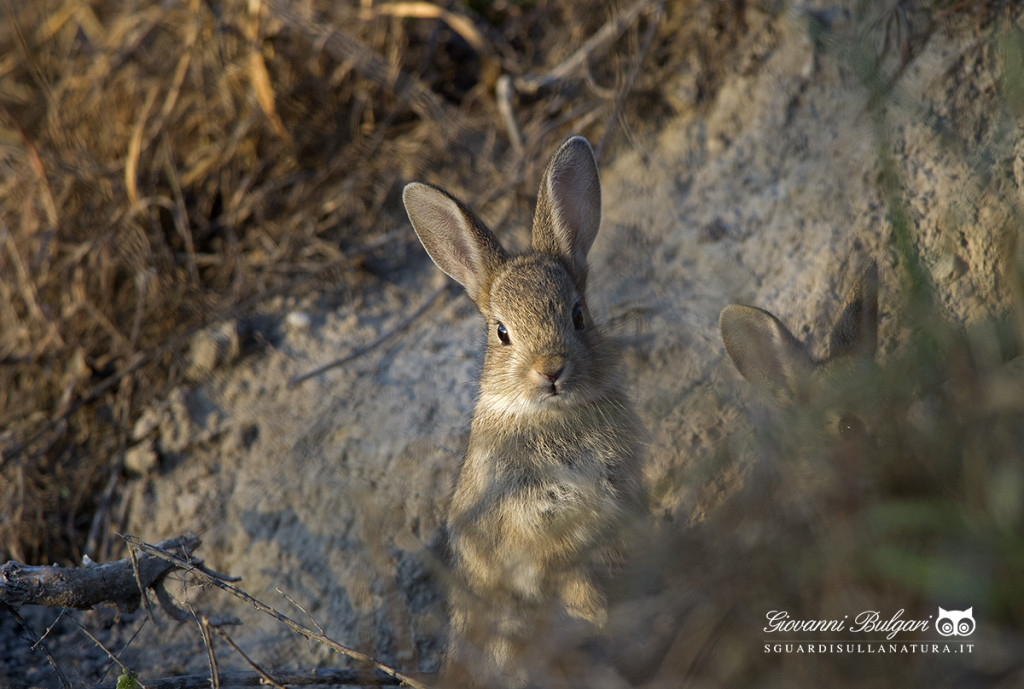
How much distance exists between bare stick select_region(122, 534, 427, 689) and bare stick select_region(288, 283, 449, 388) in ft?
5.08

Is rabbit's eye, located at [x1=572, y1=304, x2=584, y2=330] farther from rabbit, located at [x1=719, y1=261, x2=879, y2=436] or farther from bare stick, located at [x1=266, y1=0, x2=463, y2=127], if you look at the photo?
bare stick, located at [x1=266, y1=0, x2=463, y2=127]

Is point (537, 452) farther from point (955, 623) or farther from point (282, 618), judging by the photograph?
point (955, 623)

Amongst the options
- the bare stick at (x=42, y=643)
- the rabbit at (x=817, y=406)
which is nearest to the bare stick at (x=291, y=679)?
the bare stick at (x=42, y=643)

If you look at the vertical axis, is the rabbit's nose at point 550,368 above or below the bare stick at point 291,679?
above

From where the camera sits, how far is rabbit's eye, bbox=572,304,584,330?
3633 mm

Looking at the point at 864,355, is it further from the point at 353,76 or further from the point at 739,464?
the point at 353,76

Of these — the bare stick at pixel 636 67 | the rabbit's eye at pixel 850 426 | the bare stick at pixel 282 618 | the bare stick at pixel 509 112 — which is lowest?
the bare stick at pixel 282 618

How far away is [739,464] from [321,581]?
213 cm

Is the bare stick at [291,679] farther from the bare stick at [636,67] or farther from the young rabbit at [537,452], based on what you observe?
the bare stick at [636,67]

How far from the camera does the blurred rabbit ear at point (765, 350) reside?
10.6ft

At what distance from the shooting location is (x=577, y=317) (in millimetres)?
3646

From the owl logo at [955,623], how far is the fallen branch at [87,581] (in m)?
2.52

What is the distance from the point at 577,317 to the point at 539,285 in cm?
23

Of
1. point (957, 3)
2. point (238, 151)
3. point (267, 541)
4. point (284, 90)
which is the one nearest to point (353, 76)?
point (284, 90)
